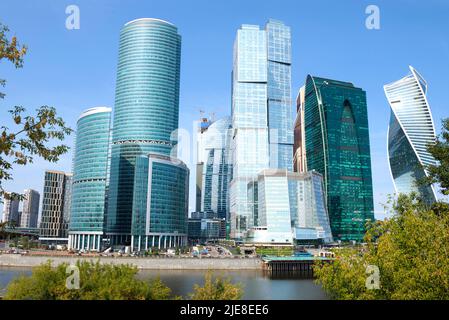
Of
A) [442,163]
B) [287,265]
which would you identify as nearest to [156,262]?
[287,265]

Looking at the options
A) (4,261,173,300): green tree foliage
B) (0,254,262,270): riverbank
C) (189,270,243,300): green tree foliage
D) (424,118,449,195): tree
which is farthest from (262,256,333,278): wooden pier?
(189,270,243,300): green tree foliage

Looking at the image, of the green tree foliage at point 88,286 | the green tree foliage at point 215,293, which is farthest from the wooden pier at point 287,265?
the green tree foliage at point 215,293

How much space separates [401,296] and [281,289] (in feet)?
213

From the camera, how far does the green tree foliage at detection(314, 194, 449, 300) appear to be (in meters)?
28.3

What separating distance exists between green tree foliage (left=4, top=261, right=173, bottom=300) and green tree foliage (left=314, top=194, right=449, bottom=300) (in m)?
16.8

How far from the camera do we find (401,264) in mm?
32562

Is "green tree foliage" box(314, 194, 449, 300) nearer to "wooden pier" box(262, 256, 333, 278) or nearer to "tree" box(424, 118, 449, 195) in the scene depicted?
"tree" box(424, 118, 449, 195)

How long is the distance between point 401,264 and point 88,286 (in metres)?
24.7

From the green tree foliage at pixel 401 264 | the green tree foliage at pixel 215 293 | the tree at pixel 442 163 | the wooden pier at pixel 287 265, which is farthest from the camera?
the wooden pier at pixel 287 265

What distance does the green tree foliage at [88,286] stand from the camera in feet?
93.2

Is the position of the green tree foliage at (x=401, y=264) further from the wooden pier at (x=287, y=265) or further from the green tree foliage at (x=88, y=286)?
the wooden pier at (x=287, y=265)

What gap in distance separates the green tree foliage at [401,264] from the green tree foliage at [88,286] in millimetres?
16778
